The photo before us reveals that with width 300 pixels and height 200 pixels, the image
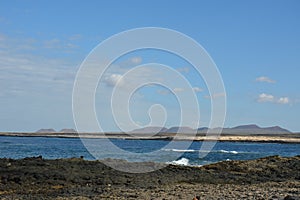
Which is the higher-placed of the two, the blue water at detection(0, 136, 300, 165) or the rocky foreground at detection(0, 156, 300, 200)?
the blue water at detection(0, 136, 300, 165)

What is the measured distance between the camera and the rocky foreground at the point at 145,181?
2416cm

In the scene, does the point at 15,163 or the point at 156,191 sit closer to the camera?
the point at 156,191

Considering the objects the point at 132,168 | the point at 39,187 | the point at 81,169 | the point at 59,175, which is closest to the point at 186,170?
the point at 132,168

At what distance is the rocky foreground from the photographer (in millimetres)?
24163

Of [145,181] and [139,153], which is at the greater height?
[139,153]

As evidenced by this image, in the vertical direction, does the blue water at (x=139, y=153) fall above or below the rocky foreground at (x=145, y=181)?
above

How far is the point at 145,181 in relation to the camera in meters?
29.5

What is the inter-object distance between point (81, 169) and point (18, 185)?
6490 millimetres

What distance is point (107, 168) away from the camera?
34969mm

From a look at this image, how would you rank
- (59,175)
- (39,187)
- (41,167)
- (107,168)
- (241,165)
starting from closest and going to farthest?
(39,187) → (59,175) → (41,167) → (107,168) → (241,165)

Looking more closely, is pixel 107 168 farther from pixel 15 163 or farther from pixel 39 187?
pixel 39 187

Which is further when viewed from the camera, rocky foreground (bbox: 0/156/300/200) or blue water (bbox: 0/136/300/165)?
blue water (bbox: 0/136/300/165)

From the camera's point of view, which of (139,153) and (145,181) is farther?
(139,153)

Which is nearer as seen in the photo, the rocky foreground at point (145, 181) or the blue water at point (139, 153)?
the rocky foreground at point (145, 181)
